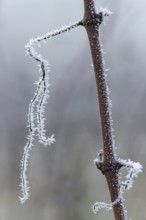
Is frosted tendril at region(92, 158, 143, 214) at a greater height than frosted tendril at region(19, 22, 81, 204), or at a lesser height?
lesser

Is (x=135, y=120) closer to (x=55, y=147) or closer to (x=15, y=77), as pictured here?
(x=55, y=147)

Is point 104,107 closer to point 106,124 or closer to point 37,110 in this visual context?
point 106,124

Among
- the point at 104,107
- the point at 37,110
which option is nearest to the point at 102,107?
the point at 104,107

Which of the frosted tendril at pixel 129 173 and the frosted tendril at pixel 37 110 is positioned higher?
the frosted tendril at pixel 37 110

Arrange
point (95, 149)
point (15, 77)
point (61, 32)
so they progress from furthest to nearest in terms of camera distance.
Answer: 1. point (15, 77)
2. point (95, 149)
3. point (61, 32)

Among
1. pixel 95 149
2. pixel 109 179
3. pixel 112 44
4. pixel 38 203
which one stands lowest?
pixel 109 179

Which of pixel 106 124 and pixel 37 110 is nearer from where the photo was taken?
pixel 106 124

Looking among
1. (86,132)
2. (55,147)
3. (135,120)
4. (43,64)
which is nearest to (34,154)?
(55,147)

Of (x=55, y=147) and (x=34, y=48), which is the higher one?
(x=55, y=147)
